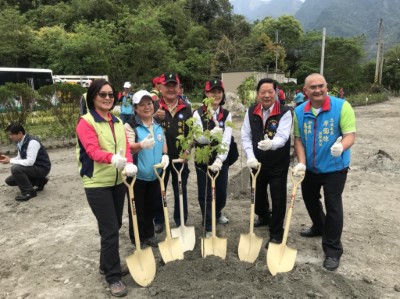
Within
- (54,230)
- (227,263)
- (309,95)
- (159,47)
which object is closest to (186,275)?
(227,263)

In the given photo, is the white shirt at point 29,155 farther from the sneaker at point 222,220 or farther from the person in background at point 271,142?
the person in background at point 271,142

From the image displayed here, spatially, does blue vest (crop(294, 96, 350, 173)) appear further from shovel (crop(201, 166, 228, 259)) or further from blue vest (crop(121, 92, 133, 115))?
blue vest (crop(121, 92, 133, 115))

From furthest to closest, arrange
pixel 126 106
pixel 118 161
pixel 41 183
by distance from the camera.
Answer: pixel 126 106, pixel 41 183, pixel 118 161

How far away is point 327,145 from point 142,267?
2103 mm

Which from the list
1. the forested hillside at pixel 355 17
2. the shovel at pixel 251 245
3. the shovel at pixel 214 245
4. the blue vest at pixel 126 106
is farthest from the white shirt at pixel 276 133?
the forested hillside at pixel 355 17

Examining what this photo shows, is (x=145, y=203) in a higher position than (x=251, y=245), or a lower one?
higher

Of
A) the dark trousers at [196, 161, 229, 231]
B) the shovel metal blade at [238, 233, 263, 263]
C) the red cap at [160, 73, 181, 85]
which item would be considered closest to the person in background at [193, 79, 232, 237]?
the dark trousers at [196, 161, 229, 231]

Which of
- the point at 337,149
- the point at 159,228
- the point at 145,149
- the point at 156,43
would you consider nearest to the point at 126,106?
the point at 159,228

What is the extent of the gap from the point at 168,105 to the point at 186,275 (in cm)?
180

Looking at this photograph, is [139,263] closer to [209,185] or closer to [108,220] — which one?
[108,220]

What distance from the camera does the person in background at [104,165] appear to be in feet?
9.02

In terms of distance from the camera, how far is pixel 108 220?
9.44 feet

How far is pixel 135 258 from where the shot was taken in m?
3.08

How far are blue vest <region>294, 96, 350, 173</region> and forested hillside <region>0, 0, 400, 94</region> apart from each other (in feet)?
83.7
